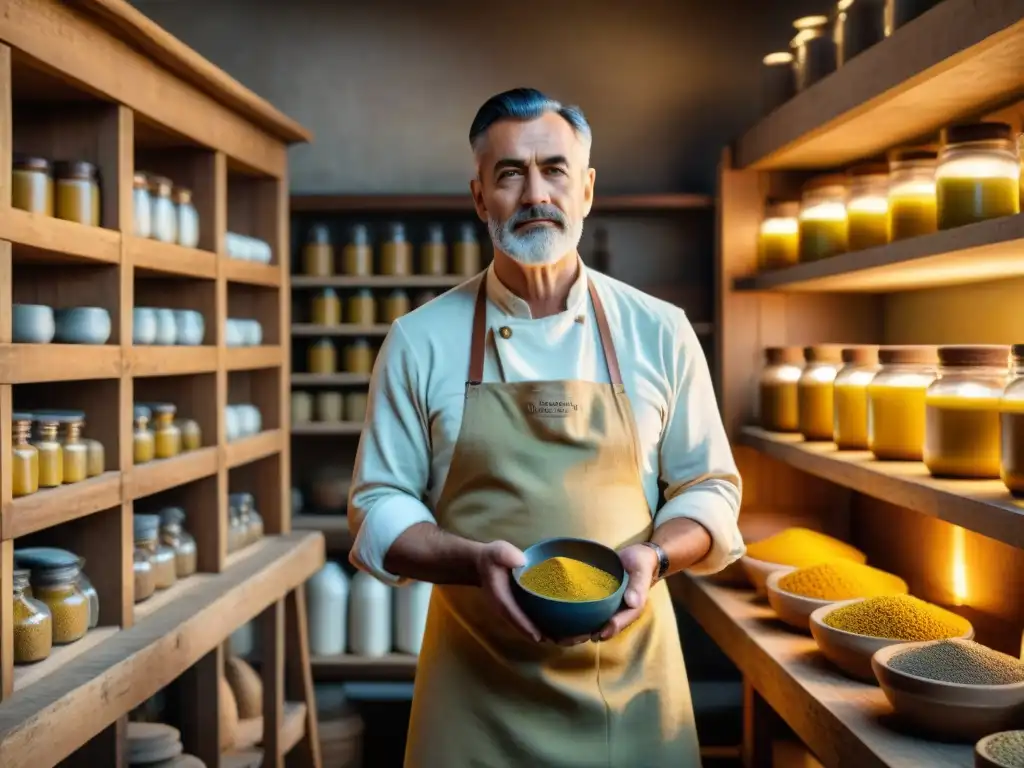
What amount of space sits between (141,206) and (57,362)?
1.86 ft

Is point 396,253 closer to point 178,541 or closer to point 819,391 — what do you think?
point 178,541

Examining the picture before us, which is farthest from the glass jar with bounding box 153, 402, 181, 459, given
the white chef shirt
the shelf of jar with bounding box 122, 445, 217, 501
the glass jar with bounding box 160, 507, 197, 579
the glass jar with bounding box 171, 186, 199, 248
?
the white chef shirt

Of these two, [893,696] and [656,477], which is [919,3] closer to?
[656,477]

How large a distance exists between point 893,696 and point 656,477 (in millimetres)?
509

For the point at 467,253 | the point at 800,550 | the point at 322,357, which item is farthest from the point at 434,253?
the point at 800,550

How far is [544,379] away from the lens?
1.87 meters

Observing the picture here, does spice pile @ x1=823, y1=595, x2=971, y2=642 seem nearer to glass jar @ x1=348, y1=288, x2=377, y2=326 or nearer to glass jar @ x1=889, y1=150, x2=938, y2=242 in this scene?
glass jar @ x1=889, y1=150, x2=938, y2=242

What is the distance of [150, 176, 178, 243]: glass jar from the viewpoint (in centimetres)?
254

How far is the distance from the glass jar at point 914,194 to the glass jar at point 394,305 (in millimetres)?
1994

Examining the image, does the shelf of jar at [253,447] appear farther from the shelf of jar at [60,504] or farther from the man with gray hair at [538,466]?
the man with gray hair at [538,466]

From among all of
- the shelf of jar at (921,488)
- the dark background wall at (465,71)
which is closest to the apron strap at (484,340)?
the shelf of jar at (921,488)

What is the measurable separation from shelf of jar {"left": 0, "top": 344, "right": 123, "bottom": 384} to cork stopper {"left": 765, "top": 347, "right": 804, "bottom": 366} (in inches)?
67.5

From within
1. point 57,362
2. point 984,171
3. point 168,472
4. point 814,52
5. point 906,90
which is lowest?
point 168,472

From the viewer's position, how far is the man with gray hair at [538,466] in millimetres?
1771
